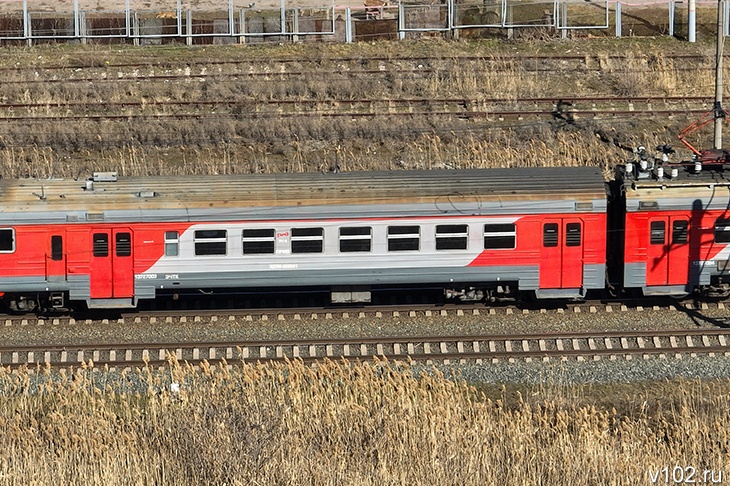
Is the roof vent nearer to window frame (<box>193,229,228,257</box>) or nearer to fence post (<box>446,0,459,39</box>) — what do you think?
window frame (<box>193,229,228,257</box>)

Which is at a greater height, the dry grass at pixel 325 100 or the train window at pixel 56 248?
the dry grass at pixel 325 100

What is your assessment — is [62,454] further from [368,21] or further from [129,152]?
[368,21]

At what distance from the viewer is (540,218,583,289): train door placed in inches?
809

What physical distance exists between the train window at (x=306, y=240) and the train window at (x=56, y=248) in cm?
438

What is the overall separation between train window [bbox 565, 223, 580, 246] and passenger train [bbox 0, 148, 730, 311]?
0.06 ft

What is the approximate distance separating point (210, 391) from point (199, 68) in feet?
64.1

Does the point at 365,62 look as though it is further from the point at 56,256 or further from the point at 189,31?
the point at 56,256

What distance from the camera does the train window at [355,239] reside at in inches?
805

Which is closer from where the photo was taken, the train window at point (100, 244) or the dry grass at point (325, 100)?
the train window at point (100, 244)

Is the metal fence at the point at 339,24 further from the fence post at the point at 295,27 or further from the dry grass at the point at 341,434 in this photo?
the dry grass at the point at 341,434

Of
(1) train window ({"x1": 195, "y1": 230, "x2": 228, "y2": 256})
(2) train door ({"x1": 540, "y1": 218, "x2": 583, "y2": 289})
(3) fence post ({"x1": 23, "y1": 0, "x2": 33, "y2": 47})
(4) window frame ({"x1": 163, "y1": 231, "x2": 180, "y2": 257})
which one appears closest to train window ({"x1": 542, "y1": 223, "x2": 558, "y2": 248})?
(2) train door ({"x1": 540, "y1": 218, "x2": 583, "y2": 289})

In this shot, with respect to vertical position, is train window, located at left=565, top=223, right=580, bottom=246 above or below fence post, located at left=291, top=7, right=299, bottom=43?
below

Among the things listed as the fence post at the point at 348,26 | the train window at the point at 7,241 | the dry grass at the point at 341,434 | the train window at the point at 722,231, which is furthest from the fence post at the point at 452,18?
the dry grass at the point at 341,434

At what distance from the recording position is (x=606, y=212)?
20.7m
